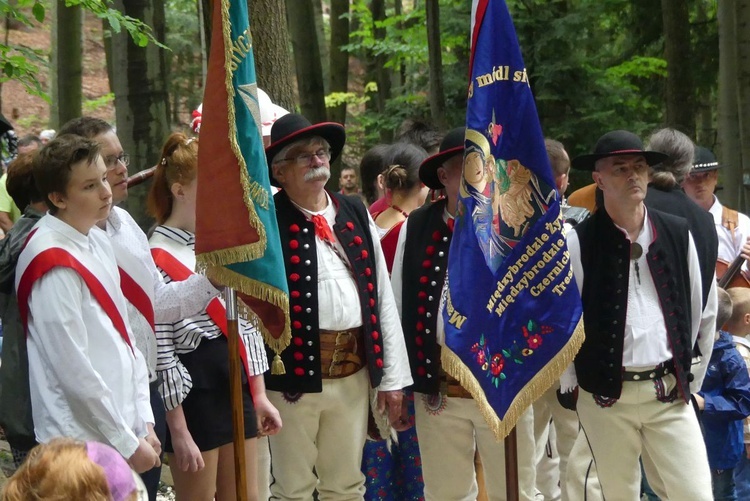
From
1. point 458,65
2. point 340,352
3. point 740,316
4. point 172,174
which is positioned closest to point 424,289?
point 340,352

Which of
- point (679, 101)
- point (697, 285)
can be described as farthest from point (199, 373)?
point (679, 101)

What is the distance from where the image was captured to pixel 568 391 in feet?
18.0

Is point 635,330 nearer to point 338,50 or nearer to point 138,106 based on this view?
point 138,106

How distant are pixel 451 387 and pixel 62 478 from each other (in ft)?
9.35

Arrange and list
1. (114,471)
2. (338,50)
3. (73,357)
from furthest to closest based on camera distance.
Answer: (338,50), (73,357), (114,471)

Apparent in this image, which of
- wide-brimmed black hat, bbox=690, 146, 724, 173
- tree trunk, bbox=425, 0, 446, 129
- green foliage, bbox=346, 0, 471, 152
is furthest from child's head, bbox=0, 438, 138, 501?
green foliage, bbox=346, 0, 471, 152

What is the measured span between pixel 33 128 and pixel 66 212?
79.0ft

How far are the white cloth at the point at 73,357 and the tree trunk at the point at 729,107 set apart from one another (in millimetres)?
9888

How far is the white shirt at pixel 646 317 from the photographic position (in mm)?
5184

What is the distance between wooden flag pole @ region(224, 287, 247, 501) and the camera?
4340 millimetres

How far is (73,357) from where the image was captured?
3795mm

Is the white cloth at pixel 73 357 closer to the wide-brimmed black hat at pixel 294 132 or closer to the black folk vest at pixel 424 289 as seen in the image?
the wide-brimmed black hat at pixel 294 132

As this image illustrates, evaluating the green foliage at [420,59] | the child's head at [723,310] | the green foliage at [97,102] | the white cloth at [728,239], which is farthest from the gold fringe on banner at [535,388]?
the green foliage at [97,102]

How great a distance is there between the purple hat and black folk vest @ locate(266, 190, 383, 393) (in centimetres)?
201
